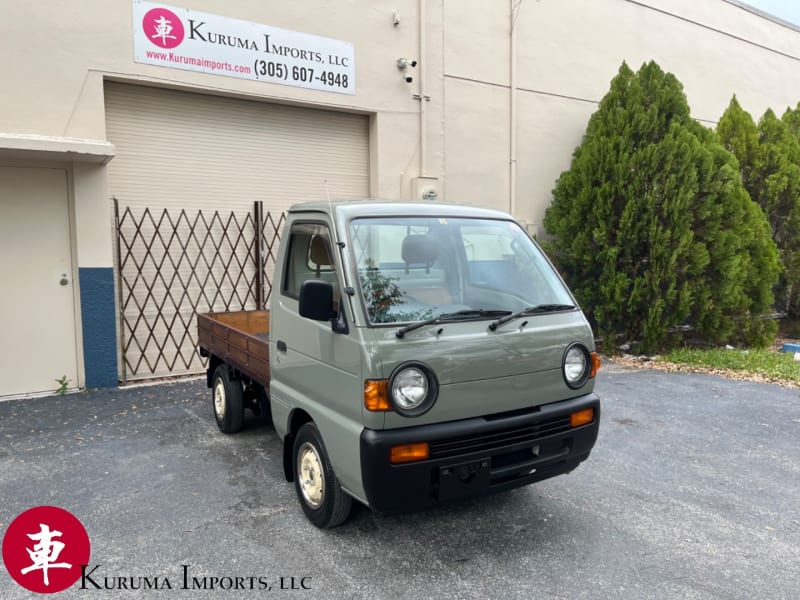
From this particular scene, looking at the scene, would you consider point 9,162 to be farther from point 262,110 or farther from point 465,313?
point 465,313

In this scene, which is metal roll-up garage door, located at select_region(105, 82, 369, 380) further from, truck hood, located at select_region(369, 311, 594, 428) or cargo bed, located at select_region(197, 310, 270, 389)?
truck hood, located at select_region(369, 311, 594, 428)

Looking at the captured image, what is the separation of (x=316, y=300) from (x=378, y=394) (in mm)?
647

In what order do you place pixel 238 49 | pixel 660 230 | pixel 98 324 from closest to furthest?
pixel 98 324, pixel 238 49, pixel 660 230

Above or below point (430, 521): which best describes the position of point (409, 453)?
above

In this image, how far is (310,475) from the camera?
3.71 m

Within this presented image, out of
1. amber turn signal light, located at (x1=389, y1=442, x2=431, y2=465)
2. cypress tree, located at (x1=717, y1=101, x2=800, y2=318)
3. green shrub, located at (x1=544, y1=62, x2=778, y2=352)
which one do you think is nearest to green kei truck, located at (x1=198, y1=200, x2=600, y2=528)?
amber turn signal light, located at (x1=389, y1=442, x2=431, y2=465)

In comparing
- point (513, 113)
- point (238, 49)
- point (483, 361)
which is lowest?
point (483, 361)

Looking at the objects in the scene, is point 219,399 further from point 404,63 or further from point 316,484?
point 404,63

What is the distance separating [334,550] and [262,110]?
6.24 m

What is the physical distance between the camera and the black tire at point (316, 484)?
3.47 m

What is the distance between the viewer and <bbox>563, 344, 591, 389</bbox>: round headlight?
3525mm

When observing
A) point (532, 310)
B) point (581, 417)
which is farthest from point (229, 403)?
point (581, 417)

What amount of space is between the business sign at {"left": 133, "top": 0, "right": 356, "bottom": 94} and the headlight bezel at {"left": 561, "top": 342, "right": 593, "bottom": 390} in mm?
5881

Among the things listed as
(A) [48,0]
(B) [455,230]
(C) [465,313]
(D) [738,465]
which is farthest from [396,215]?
(A) [48,0]
